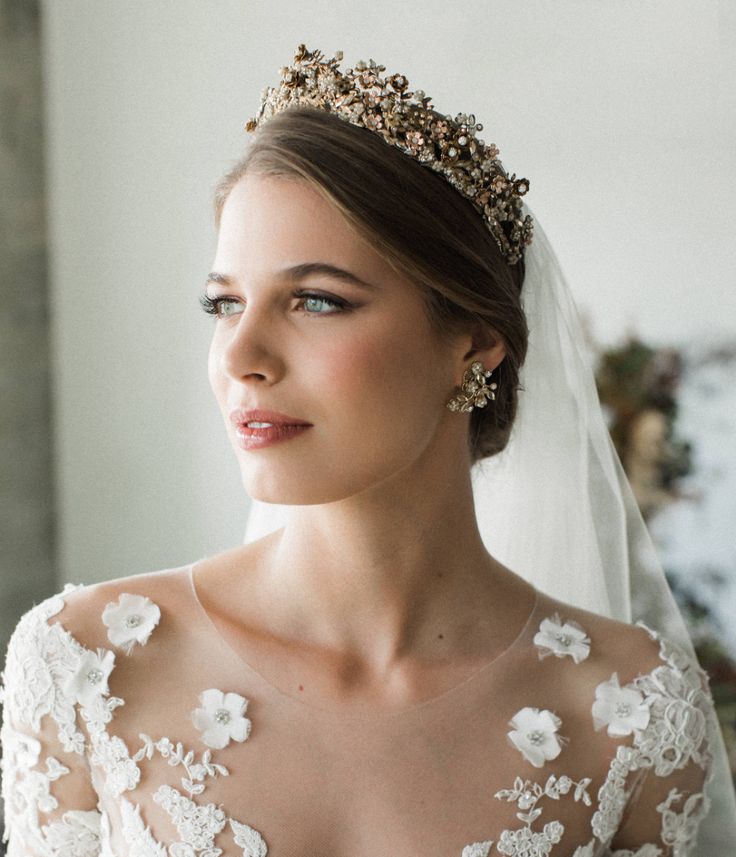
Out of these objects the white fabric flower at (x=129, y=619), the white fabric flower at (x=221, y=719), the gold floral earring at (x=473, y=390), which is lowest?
the white fabric flower at (x=221, y=719)

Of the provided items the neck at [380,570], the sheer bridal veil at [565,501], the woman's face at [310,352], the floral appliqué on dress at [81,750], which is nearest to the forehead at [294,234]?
the woman's face at [310,352]

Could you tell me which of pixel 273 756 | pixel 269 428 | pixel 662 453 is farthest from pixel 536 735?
pixel 662 453

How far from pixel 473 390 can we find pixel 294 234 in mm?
381

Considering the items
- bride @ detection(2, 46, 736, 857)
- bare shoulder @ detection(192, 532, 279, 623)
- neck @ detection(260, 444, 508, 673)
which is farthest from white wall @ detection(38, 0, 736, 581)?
bare shoulder @ detection(192, 532, 279, 623)

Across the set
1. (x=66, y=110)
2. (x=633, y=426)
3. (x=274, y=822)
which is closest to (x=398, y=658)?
(x=274, y=822)

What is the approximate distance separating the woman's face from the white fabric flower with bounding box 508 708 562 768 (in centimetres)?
46

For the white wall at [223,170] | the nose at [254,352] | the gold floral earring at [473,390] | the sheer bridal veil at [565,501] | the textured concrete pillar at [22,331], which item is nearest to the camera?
the nose at [254,352]

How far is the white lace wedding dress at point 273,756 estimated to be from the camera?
61.7 inches

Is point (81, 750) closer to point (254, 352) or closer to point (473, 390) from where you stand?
point (254, 352)

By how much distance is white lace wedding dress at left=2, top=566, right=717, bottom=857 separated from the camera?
1.57 m

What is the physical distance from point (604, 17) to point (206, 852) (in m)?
2.21

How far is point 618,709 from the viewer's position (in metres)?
1.79

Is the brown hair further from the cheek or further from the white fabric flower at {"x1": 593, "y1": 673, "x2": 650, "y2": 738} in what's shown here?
the white fabric flower at {"x1": 593, "y1": 673, "x2": 650, "y2": 738}

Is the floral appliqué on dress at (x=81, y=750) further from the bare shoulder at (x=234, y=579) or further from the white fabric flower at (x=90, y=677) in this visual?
the bare shoulder at (x=234, y=579)
